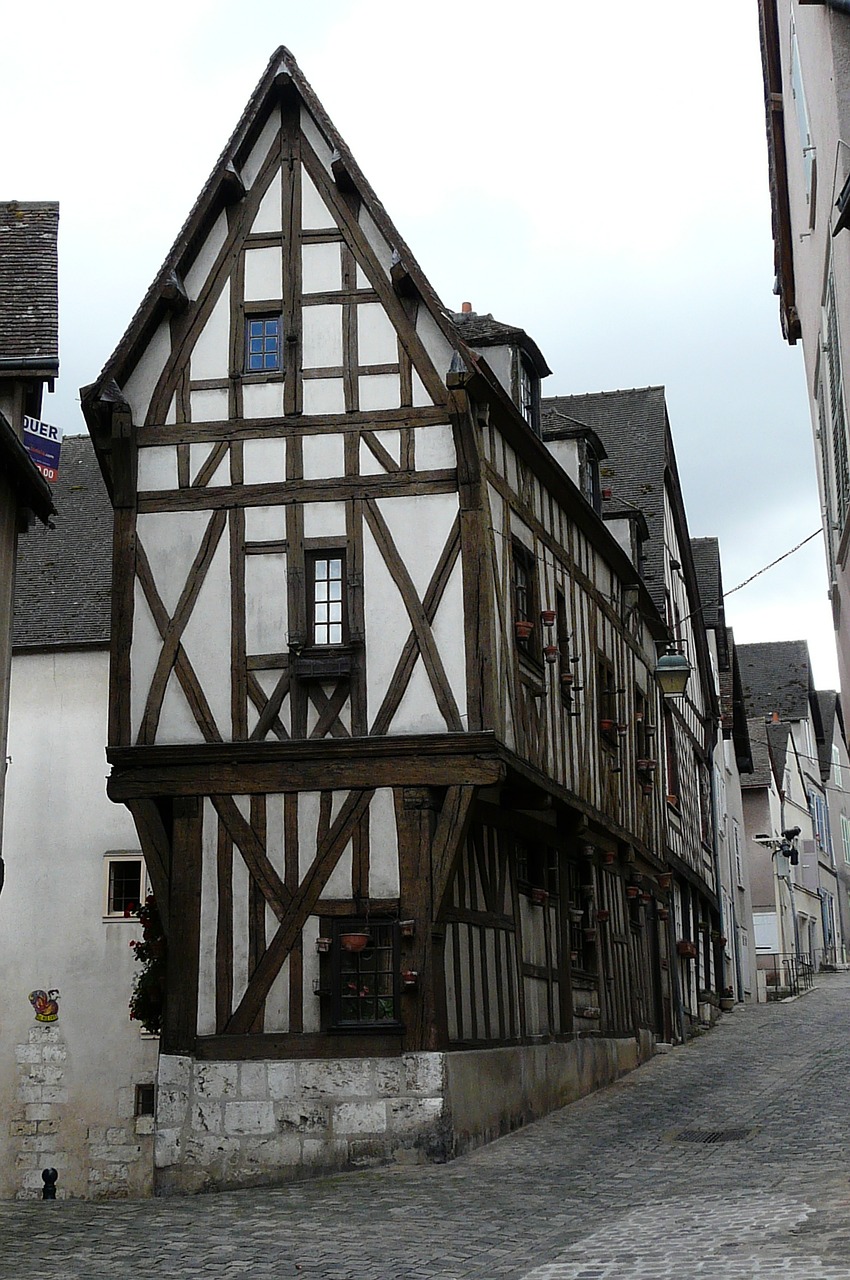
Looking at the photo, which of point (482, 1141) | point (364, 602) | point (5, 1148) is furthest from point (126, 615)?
point (5, 1148)

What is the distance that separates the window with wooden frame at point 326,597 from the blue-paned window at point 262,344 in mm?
1902

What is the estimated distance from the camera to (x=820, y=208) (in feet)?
40.0

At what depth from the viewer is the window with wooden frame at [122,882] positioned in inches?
755

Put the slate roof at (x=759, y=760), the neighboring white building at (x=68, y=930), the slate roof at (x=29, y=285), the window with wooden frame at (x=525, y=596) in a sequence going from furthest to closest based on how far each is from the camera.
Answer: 1. the slate roof at (x=759, y=760)
2. the neighboring white building at (x=68, y=930)
3. the window with wooden frame at (x=525, y=596)
4. the slate roof at (x=29, y=285)

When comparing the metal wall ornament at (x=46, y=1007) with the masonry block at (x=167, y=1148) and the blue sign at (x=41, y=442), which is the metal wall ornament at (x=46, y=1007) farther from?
the blue sign at (x=41, y=442)

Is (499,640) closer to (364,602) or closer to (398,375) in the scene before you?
(364,602)

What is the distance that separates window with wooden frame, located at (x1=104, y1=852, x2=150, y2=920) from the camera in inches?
755

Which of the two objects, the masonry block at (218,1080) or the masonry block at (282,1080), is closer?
the masonry block at (282,1080)

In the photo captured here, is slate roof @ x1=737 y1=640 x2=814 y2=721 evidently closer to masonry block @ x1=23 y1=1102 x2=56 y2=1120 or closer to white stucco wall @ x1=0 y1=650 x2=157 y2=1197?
white stucco wall @ x1=0 y1=650 x2=157 y2=1197

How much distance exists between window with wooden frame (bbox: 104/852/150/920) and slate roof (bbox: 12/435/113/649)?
262 cm

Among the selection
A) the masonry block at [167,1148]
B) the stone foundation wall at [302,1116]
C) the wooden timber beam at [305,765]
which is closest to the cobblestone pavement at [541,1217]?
the stone foundation wall at [302,1116]

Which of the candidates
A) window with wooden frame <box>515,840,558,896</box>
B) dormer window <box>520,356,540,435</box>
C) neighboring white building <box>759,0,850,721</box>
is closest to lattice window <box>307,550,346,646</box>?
window with wooden frame <box>515,840,558,896</box>

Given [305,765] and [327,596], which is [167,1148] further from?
[327,596]

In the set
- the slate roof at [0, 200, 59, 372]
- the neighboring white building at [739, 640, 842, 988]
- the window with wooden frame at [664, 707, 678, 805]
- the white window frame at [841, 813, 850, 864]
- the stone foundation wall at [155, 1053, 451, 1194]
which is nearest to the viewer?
the stone foundation wall at [155, 1053, 451, 1194]
